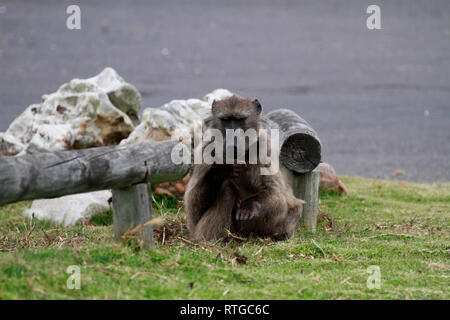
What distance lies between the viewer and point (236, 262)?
4871 mm

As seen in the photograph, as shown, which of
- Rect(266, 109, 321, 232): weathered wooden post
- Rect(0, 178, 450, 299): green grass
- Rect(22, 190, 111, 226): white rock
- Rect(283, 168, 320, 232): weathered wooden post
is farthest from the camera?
Rect(22, 190, 111, 226): white rock

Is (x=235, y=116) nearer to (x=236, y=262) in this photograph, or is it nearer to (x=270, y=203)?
(x=270, y=203)

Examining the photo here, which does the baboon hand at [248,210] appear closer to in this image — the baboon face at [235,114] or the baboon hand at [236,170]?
the baboon hand at [236,170]

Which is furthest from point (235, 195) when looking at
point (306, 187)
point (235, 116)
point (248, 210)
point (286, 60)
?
point (286, 60)

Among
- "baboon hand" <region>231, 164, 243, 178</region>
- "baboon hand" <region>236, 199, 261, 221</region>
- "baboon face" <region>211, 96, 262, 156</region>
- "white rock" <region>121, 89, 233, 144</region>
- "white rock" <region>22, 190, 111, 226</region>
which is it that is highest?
"baboon face" <region>211, 96, 262, 156</region>

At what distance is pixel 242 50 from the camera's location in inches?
730

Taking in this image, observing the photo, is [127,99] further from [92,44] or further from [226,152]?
[92,44]

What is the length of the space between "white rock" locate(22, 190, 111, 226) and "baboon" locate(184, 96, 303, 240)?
164 cm

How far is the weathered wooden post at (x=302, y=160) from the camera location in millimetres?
6305

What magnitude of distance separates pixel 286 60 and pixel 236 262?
1362cm

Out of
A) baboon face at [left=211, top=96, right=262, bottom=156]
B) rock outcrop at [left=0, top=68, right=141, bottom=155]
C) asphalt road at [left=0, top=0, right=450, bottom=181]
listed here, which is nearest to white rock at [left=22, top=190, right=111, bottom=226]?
rock outcrop at [left=0, top=68, right=141, bottom=155]

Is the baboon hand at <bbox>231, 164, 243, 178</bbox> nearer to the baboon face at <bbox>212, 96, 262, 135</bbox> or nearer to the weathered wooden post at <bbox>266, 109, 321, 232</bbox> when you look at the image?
Answer: the baboon face at <bbox>212, 96, 262, 135</bbox>

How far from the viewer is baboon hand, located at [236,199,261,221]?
18.8 ft

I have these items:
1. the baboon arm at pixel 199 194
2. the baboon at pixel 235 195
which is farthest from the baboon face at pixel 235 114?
the baboon arm at pixel 199 194
